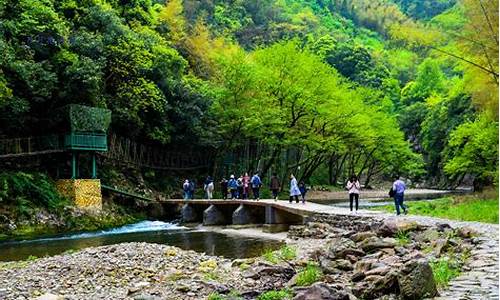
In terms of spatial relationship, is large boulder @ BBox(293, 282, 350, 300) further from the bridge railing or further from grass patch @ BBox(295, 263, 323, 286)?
the bridge railing

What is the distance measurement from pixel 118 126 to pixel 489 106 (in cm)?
2148

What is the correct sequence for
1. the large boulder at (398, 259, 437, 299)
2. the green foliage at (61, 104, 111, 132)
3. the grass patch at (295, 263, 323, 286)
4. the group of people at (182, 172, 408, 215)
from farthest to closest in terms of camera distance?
the green foliage at (61, 104, 111, 132)
the group of people at (182, 172, 408, 215)
the grass patch at (295, 263, 323, 286)
the large boulder at (398, 259, 437, 299)

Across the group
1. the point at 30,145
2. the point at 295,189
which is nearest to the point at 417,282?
the point at 295,189

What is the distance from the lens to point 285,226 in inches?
936

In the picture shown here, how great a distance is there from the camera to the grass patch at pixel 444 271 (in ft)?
25.5

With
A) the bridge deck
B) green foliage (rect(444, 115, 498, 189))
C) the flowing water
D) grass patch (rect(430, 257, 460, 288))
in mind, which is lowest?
the flowing water

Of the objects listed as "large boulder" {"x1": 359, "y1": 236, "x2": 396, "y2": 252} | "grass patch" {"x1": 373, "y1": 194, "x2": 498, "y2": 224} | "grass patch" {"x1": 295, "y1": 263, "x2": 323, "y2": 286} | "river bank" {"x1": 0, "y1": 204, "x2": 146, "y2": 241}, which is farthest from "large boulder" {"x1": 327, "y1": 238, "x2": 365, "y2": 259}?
"river bank" {"x1": 0, "y1": 204, "x2": 146, "y2": 241}

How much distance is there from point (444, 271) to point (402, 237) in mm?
5568

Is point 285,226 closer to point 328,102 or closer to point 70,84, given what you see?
point 70,84

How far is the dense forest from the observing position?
22312 millimetres

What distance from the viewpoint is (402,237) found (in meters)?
13.7

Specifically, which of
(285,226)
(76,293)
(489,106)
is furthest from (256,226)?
(76,293)

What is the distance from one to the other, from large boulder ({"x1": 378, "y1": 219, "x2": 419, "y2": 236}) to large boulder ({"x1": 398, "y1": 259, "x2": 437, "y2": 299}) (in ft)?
23.2

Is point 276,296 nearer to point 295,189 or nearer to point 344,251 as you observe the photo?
point 344,251
